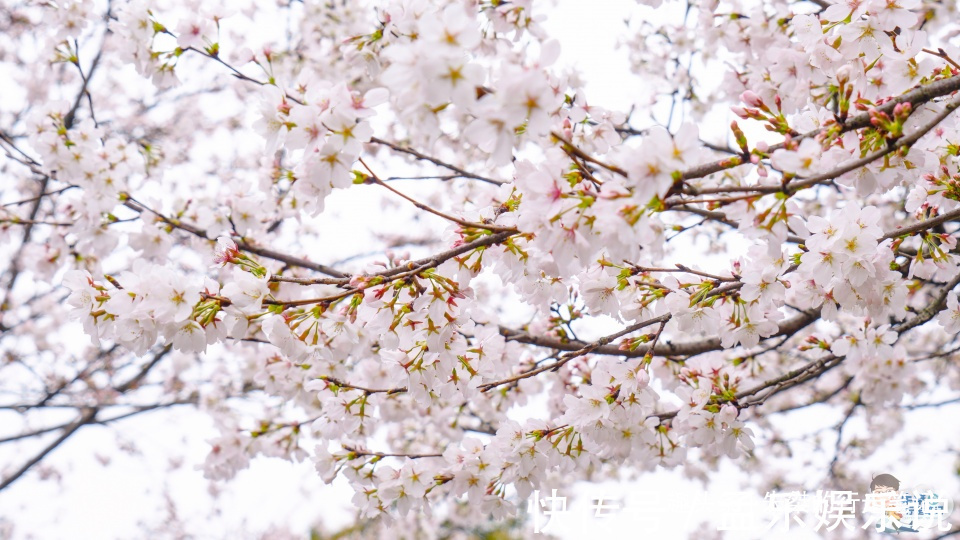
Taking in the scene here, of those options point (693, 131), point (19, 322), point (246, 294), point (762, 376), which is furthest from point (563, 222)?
point (19, 322)

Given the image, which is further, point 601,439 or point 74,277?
point 601,439

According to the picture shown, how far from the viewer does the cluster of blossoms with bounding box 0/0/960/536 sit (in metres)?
1.30

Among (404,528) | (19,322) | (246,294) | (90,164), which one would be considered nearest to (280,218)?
(90,164)

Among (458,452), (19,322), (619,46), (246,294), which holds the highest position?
(619,46)

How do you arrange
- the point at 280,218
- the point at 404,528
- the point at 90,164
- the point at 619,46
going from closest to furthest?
the point at 90,164 → the point at 280,218 → the point at 619,46 → the point at 404,528

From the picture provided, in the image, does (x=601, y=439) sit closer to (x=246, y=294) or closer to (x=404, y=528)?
(x=246, y=294)

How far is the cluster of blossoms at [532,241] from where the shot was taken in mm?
1296

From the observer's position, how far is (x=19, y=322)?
632 cm

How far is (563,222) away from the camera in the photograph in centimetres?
132

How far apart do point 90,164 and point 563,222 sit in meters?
2.83

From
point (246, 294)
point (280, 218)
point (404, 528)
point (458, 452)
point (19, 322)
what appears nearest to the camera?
point (246, 294)

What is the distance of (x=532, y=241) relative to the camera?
1.66 meters

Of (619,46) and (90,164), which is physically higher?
(619,46)

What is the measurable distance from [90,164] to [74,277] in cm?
172
